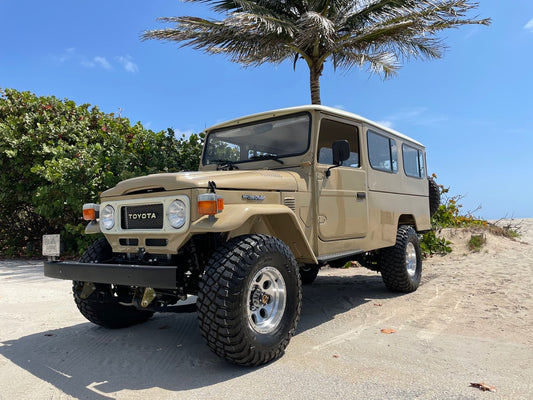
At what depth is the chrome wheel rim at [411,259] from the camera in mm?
5924

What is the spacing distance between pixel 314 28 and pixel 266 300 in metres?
8.15

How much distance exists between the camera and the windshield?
4270mm

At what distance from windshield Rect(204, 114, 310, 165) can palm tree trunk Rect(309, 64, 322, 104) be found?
6.61m

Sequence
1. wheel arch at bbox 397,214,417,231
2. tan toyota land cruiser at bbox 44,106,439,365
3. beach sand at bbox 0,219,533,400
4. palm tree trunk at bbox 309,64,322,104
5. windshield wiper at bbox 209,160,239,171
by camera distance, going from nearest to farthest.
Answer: beach sand at bbox 0,219,533,400 → tan toyota land cruiser at bbox 44,106,439,365 → windshield wiper at bbox 209,160,239,171 → wheel arch at bbox 397,214,417,231 → palm tree trunk at bbox 309,64,322,104

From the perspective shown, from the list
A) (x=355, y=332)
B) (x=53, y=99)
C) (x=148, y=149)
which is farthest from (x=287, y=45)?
(x=355, y=332)

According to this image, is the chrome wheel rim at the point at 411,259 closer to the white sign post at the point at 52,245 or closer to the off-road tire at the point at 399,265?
the off-road tire at the point at 399,265

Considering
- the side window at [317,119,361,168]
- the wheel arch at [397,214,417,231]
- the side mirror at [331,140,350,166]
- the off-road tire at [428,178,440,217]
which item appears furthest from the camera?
the off-road tire at [428,178,440,217]

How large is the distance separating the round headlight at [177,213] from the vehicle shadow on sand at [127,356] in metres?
1.11

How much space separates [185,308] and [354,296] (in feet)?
9.81

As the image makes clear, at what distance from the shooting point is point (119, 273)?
312cm

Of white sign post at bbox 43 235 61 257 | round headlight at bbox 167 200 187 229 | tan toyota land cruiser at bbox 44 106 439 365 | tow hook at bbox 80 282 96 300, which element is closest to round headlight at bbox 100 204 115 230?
tan toyota land cruiser at bbox 44 106 439 365

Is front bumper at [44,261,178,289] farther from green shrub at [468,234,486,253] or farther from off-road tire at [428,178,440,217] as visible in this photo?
green shrub at [468,234,486,253]

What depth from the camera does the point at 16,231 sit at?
1230 cm

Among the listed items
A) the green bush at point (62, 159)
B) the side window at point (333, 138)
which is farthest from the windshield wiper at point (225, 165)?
the green bush at point (62, 159)
